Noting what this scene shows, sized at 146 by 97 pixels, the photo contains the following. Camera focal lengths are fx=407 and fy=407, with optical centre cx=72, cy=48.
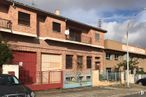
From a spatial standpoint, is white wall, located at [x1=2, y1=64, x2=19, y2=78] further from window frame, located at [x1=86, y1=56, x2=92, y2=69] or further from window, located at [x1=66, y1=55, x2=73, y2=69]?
window frame, located at [x1=86, y1=56, x2=92, y2=69]

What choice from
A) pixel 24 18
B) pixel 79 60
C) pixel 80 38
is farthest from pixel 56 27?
pixel 79 60

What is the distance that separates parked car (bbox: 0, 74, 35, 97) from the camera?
15656 mm

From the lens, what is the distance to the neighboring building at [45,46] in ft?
117

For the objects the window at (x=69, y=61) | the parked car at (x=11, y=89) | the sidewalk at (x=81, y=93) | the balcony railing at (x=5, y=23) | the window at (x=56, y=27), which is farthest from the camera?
the window at (x=69, y=61)

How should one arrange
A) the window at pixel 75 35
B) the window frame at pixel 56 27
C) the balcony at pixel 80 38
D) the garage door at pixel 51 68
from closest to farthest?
1. the garage door at pixel 51 68
2. the window frame at pixel 56 27
3. the window at pixel 75 35
4. the balcony at pixel 80 38

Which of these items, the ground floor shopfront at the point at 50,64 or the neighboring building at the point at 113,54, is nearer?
the ground floor shopfront at the point at 50,64

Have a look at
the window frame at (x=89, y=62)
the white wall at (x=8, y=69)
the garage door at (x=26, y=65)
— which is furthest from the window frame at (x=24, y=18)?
the window frame at (x=89, y=62)

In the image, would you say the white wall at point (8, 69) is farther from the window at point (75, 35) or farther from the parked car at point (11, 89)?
the window at point (75, 35)

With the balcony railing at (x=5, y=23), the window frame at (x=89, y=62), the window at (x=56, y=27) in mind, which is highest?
the window at (x=56, y=27)

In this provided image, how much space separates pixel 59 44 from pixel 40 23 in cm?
443

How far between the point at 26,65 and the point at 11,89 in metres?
22.2

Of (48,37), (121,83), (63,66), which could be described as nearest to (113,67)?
(121,83)

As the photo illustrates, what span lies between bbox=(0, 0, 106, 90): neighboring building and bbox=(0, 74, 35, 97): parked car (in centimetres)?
1641

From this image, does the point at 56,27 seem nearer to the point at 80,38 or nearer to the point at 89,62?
the point at 80,38
